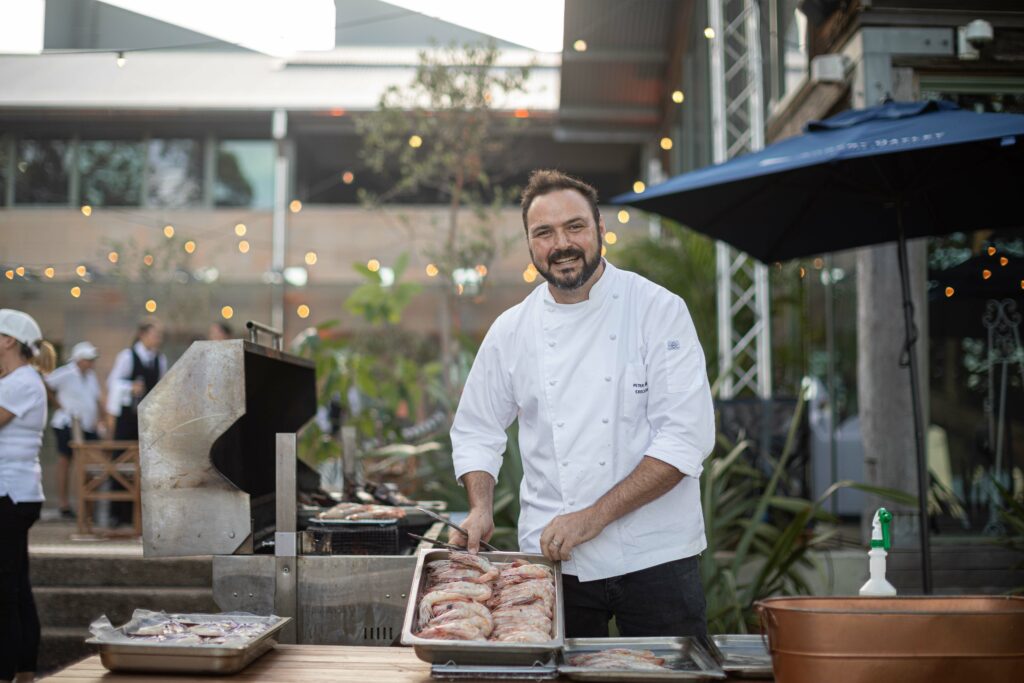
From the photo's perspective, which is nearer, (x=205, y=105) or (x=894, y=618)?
(x=894, y=618)

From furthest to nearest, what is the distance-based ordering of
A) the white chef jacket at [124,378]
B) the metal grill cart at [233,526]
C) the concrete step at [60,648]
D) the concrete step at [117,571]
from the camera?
the white chef jacket at [124,378], the concrete step at [117,571], the concrete step at [60,648], the metal grill cart at [233,526]

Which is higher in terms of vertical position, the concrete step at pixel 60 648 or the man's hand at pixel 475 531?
the man's hand at pixel 475 531

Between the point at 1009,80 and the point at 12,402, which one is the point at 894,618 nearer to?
the point at 12,402

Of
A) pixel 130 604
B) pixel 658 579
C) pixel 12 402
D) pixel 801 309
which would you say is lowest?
pixel 130 604

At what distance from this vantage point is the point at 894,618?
A: 1.44 metres

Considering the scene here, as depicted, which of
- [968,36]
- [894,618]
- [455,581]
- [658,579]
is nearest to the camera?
[894,618]

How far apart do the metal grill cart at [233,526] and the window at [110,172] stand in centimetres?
1530

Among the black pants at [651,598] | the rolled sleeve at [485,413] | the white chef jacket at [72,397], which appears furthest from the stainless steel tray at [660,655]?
the white chef jacket at [72,397]

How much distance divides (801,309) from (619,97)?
7.20 metres

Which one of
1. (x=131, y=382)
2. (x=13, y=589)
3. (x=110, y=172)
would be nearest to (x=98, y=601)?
(x=13, y=589)

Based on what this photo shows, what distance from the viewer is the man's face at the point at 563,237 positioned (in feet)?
8.02

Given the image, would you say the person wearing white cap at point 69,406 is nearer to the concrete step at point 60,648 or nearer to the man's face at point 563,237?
the concrete step at point 60,648

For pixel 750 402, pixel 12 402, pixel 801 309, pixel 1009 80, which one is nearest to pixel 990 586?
pixel 750 402

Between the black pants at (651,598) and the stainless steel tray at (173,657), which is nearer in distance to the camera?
the stainless steel tray at (173,657)
